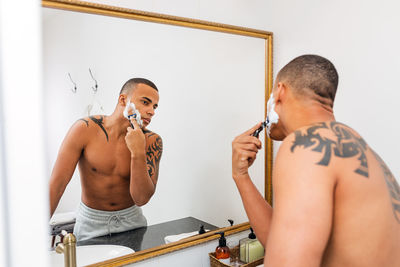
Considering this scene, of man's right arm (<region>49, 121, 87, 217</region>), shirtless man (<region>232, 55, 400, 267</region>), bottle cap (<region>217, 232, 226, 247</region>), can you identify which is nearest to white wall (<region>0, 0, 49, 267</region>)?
shirtless man (<region>232, 55, 400, 267</region>)

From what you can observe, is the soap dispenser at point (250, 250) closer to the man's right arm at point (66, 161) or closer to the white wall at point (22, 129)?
the man's right arm at point (66, 161)

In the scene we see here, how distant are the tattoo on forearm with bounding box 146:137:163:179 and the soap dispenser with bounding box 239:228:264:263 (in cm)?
54

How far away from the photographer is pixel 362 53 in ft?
4.38

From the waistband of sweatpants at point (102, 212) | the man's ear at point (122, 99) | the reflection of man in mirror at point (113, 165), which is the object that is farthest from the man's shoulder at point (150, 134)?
the waistband of sweatpants at point (102, 212)

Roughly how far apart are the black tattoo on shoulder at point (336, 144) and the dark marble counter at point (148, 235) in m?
0.72

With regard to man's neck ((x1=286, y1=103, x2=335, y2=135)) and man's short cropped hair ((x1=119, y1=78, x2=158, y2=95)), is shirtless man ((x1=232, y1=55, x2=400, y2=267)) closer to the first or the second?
man's neck ((x1=286, y1=103, x2=335, y2=135))

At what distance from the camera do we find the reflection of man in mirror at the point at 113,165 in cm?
106

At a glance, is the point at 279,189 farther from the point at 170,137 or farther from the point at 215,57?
the point at 215,57

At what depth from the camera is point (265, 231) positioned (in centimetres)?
106

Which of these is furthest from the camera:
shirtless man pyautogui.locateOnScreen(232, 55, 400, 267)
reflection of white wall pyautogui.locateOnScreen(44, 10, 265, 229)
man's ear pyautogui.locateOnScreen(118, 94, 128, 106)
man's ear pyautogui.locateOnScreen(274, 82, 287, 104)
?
man's ear pyautogui.locateOnScreen(118, 94, 128, 106)

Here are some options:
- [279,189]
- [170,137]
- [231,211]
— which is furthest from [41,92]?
[231,211]

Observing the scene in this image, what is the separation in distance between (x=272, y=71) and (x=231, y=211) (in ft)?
2.43

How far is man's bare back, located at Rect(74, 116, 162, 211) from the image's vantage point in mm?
1081

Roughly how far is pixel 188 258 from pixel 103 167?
1.79ft
